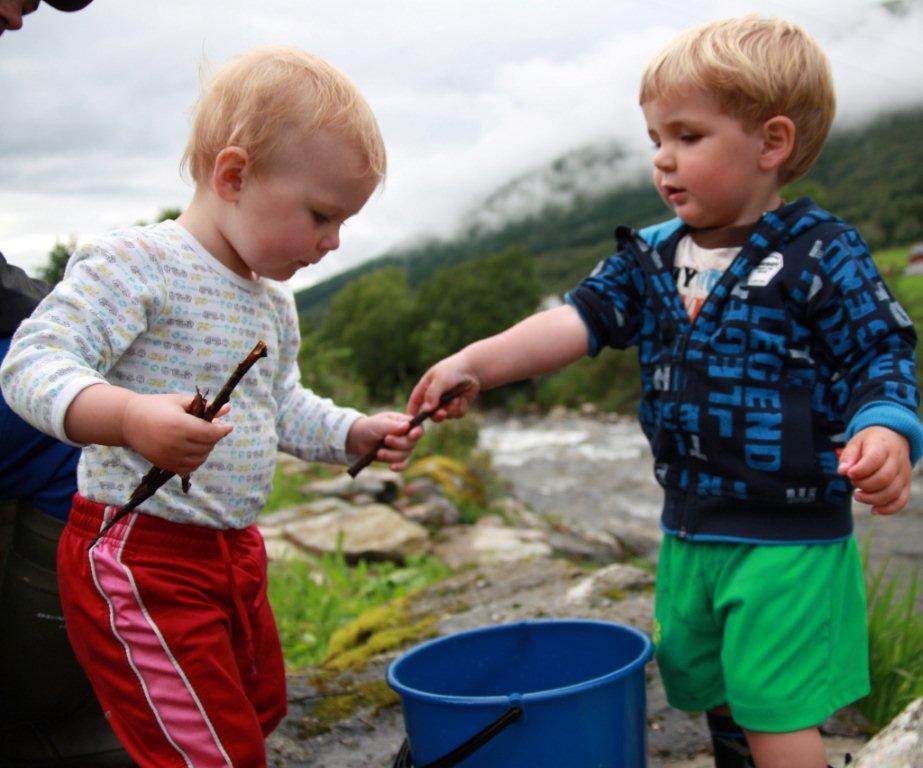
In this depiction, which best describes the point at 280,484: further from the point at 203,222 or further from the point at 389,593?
the point at 203,222

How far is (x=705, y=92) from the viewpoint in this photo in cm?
175

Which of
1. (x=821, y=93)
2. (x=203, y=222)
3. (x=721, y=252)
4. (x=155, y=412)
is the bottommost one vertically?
(x=155, y=412)

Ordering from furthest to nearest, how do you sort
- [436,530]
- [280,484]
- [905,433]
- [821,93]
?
[280,484] → [436,530] → [821,93] → [905,433]

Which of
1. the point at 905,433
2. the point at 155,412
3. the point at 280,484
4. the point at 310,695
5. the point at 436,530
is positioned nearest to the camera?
the point at 155,412

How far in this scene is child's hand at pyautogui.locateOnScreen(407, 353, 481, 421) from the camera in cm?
188

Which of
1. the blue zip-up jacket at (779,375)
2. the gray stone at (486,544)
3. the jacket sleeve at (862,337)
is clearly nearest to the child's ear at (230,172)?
the blue zip-up jacket at (779,375)

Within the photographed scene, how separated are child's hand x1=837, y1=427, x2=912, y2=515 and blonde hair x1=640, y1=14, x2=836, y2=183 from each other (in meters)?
0.61

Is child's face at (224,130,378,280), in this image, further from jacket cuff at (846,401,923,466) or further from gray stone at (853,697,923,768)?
gray stone at (853,697,923,768)

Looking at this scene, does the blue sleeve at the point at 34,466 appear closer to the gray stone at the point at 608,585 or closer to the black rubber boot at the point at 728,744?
the black rubber boot at the point at 728,744

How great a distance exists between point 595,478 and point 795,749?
253 inches

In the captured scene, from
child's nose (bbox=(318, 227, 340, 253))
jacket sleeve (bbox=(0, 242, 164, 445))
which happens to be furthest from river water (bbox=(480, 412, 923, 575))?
jacket sleeve (bbox=(0, 242, 164, 445))

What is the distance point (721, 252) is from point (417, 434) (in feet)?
2.13

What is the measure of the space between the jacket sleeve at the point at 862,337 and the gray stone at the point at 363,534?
10.2 ft

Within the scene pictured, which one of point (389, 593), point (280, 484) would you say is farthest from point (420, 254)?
point (389, 593)
